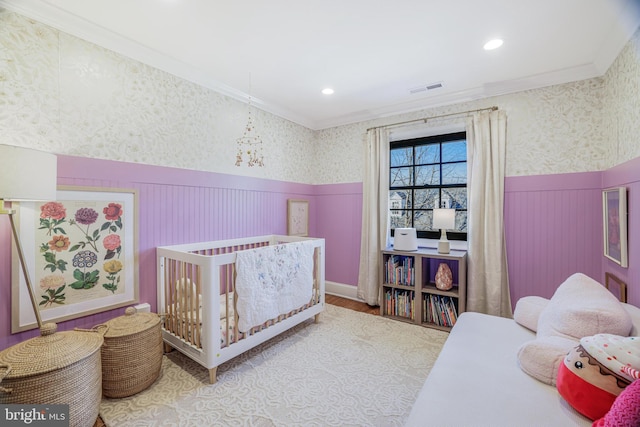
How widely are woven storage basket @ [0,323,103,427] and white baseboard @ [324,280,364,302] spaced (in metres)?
2.69

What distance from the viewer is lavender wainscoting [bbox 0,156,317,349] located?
178 cm

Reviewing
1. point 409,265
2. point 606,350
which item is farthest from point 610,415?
point 409,265

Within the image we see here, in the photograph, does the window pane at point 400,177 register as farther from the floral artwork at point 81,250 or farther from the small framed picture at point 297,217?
the floral artwork at point 81,250

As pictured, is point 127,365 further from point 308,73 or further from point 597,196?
point 597,196

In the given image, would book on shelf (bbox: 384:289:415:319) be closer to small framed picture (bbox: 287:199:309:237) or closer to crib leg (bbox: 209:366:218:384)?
small framed picture (bbox: 287:199:309:237)

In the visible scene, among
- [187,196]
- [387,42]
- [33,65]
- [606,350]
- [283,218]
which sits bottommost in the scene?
[606,350]

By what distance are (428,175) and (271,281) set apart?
7.38 feet

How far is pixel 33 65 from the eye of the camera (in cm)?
167

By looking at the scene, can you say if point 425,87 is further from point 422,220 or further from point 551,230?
point 551,230

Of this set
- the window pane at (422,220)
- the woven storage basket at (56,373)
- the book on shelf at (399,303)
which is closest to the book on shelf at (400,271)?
the book on shelf at (399,303)

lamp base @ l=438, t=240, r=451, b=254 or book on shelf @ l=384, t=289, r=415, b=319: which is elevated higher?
lamp base @ l=438, t=240, r=451, b=254

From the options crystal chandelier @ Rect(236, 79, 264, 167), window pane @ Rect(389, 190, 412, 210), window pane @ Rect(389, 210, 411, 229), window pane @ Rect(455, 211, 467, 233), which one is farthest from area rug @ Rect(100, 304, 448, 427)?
crystal chandelier @ Rect(236, 79, 264, 167)

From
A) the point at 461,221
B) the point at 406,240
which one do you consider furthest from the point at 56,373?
the point at 461,221

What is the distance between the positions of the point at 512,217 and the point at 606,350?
6.24ft
